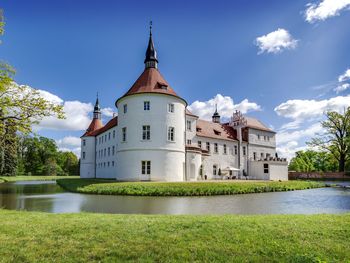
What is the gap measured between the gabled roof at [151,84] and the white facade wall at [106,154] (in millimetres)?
9949

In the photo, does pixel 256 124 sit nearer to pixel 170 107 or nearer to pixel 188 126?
pixel 188 126

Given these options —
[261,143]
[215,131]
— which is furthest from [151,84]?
[261,143]

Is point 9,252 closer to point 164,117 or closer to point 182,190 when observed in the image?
point 182,190

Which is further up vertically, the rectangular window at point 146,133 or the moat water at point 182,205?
the rectangular window at point 146,133

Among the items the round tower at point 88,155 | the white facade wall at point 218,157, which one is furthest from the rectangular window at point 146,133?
the round tower at point 88,155

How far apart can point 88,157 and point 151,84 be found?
86.1 ft

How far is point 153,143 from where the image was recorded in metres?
26.7

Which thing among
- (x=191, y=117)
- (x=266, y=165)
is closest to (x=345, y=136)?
(x=266, y=165)

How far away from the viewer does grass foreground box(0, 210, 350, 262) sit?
16.7 ft

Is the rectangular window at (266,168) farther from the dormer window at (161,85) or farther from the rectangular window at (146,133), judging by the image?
the rectangular window at (146,133)

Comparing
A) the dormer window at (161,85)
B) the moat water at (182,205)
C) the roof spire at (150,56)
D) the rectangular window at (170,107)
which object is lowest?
the moat water at (182,205)

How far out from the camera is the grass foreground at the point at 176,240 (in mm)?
5102

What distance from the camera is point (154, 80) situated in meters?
28.7

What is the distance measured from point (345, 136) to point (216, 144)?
82.6 ft
